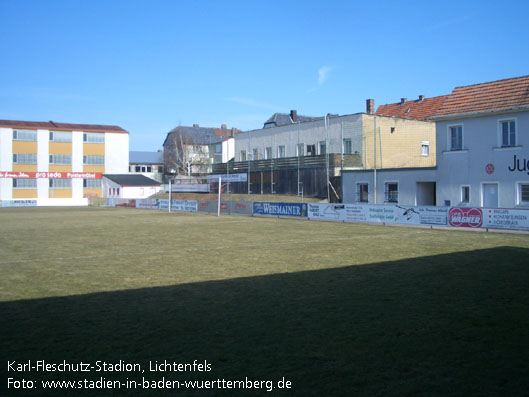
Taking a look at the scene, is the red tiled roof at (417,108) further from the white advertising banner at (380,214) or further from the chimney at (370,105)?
the white advertising banner at (380,214)

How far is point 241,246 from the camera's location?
62.5 feet

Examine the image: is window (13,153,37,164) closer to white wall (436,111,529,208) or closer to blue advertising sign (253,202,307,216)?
blue advertising sign (253,202,307,216)

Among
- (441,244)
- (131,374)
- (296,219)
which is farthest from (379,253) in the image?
(296,219)

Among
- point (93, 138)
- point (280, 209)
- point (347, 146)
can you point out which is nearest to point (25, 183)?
point (93, 138)

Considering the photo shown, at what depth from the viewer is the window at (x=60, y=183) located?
70.7m

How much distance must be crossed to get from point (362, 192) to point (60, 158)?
167ft

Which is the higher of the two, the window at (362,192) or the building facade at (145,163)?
the building facade at (145,163)

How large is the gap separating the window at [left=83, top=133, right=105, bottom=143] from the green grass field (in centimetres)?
6130

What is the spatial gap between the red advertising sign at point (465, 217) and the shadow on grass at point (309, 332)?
1311 centimetres

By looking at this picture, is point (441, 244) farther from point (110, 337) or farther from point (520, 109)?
point (110, 337)

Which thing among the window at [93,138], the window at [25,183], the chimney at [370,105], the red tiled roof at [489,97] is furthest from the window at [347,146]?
the window at [25,183]

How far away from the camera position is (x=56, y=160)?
71.3 m

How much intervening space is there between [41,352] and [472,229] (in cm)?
2235

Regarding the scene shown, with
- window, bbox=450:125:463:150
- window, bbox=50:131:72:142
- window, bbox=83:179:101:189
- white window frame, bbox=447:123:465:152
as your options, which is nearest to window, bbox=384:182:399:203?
white window frame, bbox=447:123:465:152
